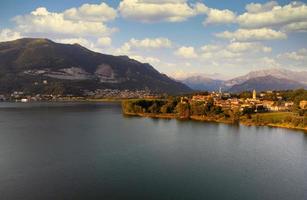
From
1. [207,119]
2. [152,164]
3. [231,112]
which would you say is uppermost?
[231,112]

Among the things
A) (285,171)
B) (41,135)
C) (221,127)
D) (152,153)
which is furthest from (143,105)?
(285,171)

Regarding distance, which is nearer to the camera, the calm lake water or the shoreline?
the calm lake water

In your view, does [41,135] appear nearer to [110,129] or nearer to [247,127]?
[110,129]

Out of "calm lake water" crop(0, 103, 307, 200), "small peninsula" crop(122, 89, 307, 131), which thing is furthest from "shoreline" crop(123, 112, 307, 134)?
"calm lake water" crop(0, 103, 307, 200)

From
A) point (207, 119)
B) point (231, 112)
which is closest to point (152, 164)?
point (207, 119)

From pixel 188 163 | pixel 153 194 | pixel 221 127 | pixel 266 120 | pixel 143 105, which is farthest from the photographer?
pixel 143 105

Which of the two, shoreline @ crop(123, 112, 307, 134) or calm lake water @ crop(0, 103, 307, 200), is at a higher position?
shoreline @ crop(123, 112, 307, 134)

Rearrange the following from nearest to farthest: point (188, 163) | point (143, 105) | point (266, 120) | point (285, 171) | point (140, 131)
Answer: point (285, 171) < point (188, 163) < point (140, 131) < point (266, 120) < point (143, 105)

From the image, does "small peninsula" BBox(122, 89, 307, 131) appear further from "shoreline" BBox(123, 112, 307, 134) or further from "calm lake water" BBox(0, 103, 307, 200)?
"calm lake water" BBox(0, 103, 307, 200)

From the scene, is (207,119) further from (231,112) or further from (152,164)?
(152,164)
